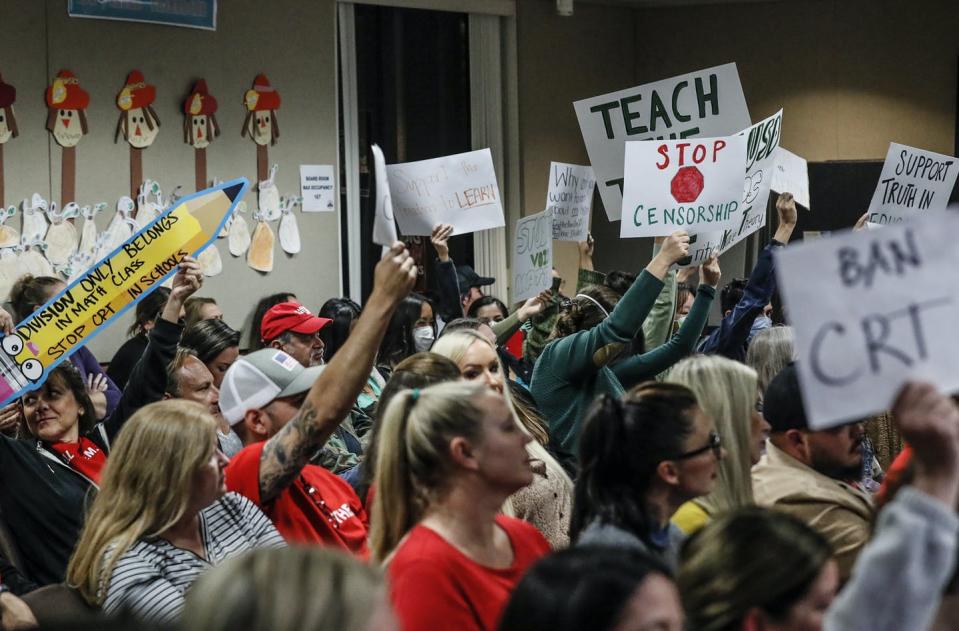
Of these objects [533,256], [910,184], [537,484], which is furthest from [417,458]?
[910,184]

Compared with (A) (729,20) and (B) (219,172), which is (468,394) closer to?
(B) (219,172)

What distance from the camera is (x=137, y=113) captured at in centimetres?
782

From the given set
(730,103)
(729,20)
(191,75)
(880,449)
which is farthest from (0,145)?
(729,20)

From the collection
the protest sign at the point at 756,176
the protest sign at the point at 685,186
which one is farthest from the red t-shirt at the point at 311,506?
the protest sign at the point at 756,176

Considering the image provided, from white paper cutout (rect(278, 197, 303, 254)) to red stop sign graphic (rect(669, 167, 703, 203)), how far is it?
154 inches

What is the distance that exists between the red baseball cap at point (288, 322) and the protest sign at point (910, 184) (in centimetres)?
274

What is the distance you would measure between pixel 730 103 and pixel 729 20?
568 cm

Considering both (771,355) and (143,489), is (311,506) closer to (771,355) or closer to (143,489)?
(143,489)

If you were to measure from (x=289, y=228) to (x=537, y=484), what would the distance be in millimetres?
5382

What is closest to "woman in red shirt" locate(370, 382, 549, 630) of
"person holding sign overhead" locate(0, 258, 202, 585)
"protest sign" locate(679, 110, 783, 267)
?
"person holding sign overhead" locate(0, 258, 202, 585)

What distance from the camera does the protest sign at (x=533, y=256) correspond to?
21.5ft

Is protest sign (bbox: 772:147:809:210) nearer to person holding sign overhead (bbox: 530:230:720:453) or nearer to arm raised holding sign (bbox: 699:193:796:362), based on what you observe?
arm raised holding sign (bbox: 699:193:796:362)

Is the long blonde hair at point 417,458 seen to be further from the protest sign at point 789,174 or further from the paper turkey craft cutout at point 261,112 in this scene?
the paper turkey craft cutout at point 261,112

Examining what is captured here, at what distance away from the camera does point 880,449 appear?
449cm
